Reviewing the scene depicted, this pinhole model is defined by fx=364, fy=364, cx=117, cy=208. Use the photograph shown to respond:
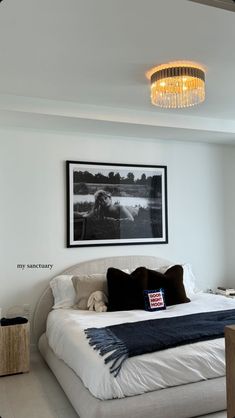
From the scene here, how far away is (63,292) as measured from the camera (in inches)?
148

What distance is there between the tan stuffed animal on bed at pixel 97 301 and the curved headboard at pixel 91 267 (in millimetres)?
474

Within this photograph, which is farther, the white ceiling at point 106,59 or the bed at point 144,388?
the bed at point 144,388

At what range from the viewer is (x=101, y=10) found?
2.00 m

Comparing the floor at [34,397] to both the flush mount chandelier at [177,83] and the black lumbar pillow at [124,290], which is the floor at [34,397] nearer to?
the black lumbar pillow at [124,290]

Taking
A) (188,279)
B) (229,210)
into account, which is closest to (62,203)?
(188,279)

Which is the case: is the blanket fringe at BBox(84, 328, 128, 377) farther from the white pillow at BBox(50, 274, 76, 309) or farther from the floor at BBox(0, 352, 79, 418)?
the white pillow at BBox(50, 274, 76, 309)

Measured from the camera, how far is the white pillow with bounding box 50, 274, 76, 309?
371cm

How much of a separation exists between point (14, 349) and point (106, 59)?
103 inches

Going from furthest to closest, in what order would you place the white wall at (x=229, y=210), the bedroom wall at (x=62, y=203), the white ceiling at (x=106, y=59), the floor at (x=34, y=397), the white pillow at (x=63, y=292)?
the white wall at (x=229, y=210) < the bedroom wall at (x=62, y=203) < the white pillow at (x=63, y=292) < the floor at (x=34, y=397) < the white ceiling at (x=106, y=59)

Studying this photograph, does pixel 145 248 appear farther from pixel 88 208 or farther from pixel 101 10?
pixel 101 10

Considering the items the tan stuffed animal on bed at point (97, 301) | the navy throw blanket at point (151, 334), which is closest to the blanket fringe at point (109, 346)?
the navy throw blanket at point (151, 334)

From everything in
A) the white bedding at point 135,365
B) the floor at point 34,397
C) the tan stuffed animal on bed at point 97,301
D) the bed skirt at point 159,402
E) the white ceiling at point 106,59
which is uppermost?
the white ceiling at point 106,59

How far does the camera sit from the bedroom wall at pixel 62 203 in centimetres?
384

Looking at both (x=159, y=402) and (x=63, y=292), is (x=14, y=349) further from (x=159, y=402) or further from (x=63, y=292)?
(x=159, y=402)
